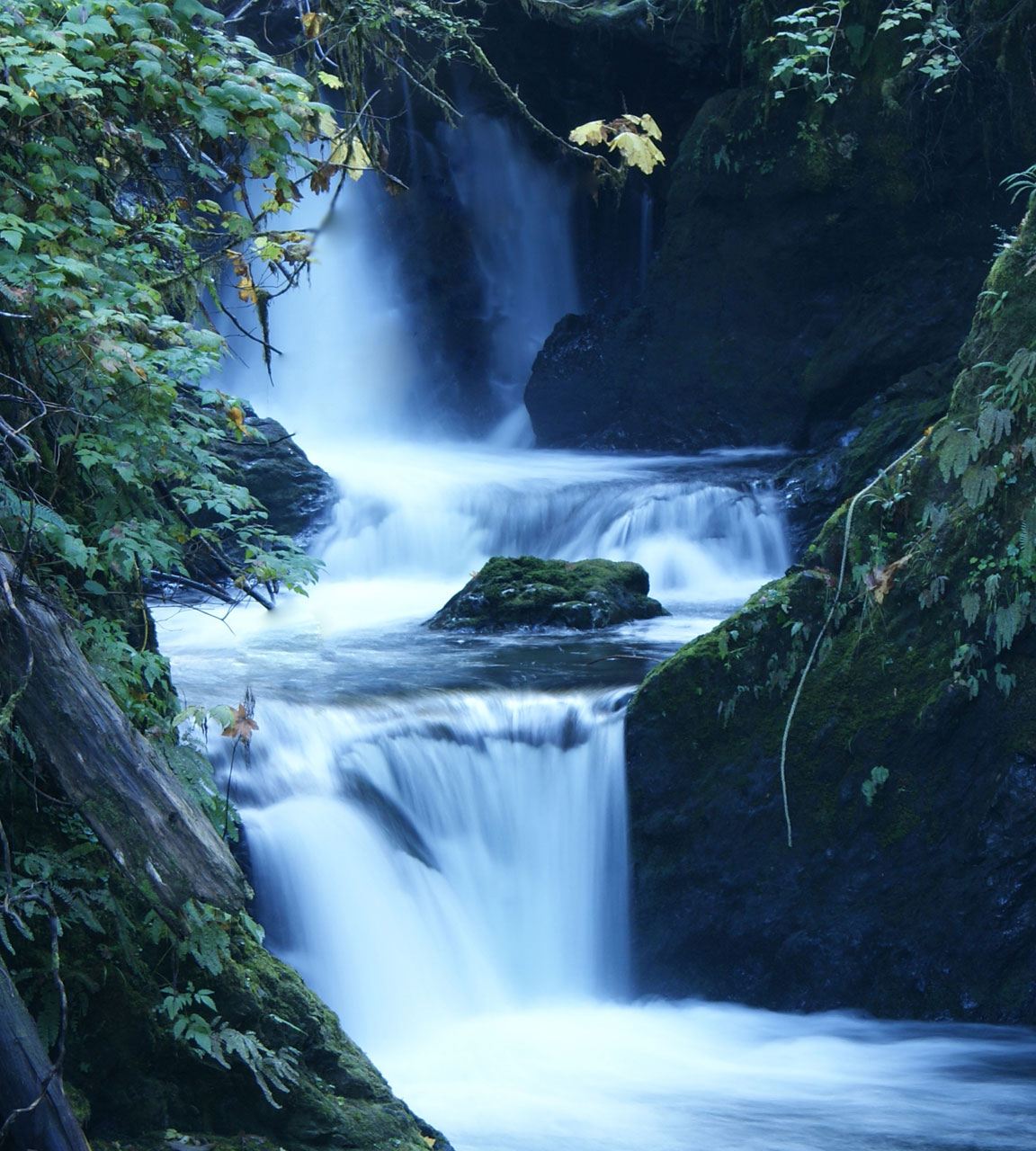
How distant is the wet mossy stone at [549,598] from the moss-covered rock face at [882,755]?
11.5 ft

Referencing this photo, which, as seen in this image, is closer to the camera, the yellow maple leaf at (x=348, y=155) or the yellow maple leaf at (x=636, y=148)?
the yellow maple leaf at (x=636, y=148)

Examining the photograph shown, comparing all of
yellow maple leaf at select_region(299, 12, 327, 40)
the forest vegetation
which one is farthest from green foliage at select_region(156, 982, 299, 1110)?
yellow maple leaf at select_region(299, 12, 327, 40)

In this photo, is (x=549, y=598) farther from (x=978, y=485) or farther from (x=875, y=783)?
(x=978, y=485)

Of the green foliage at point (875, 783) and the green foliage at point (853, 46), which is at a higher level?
the green foliage at point (853, 46)

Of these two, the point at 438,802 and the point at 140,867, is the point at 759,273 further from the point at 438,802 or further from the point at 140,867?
the point at 140,867

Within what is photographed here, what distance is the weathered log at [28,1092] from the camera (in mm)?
2182

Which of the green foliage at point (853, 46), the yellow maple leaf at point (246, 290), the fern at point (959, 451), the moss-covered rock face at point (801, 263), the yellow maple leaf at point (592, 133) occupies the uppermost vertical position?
the green foliage at point (853, 46)

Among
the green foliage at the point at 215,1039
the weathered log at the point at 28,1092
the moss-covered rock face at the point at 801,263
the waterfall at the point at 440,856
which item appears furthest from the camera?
the moss-covered rock face at the point at 801,263

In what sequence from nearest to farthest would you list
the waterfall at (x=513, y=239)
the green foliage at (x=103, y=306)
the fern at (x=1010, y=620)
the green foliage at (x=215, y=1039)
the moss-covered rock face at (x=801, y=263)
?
the green foliage at (x=215, y=1039) < the green foliage at (x=103, y=306) < the fern at (x=1010, y=620) < the moss-covered rock face at (x=801, y=263) < the waterfall at (x=513, y=239)

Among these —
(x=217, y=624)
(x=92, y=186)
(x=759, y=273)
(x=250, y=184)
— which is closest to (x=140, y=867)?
(x=92, y=186)

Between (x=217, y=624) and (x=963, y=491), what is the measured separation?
6801mm

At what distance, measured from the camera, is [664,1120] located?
4652 millimetres

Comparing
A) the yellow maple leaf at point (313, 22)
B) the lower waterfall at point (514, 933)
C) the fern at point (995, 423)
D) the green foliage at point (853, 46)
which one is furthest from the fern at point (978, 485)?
the green foliage at point (853, 46)

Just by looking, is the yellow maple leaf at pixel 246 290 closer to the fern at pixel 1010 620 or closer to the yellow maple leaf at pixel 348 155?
the yellow maple leaf at pixel 348 155
